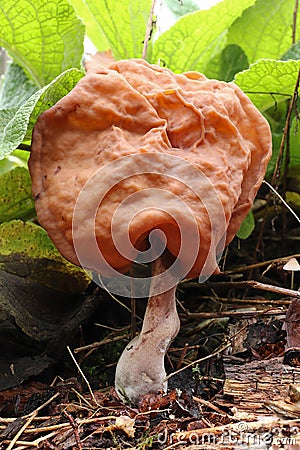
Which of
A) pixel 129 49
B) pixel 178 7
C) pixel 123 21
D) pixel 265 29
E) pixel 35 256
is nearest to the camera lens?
pixel 35 256

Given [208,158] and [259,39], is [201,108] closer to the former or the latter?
[208,158]

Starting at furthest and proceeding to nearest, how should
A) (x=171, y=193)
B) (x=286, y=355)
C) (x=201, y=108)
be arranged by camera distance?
(x=286, y=355), (x=201, y=108), (x=171, y=193)

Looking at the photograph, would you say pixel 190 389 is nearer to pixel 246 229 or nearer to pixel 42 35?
pixel 246 229

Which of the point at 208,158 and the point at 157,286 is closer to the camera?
the point at 208,158

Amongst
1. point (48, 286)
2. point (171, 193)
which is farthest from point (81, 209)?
point (48, 286)

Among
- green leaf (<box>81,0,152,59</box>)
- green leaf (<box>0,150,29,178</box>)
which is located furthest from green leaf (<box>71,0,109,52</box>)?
green leaf (<box>0,150,29,178</box>)

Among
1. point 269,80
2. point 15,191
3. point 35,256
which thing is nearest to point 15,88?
point 15,191
